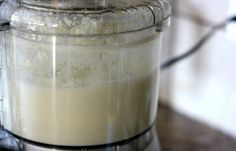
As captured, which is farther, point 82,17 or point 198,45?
point 198,45

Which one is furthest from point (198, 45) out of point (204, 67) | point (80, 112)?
point (80, 112)

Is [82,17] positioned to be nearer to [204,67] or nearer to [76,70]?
[76,70]

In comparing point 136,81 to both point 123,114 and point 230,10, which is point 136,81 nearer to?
point 123,114

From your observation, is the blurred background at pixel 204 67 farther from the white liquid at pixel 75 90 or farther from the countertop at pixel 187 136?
the white liquid at pixel 75 90

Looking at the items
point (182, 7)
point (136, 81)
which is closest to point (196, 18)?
point (182, 7)

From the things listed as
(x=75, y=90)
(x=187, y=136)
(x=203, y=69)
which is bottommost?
(x=187, y=136)

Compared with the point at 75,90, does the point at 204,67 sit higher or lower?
lower

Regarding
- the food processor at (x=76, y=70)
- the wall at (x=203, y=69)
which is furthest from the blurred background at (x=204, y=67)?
the food processor at (x=76, y=70)
